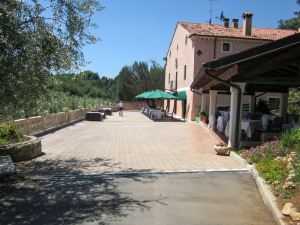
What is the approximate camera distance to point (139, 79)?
68.2 metres

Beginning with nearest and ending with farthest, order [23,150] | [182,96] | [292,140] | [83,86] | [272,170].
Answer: [272,170] < [292,140] < [23,150] < [182,96] < [83,86]

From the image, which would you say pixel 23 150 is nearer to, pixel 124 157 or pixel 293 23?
pixel 124 157

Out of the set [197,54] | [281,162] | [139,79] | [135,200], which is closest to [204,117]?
[197,54]

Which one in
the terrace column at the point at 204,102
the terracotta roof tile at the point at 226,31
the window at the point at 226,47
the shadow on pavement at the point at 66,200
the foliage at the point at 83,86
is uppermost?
the terracotta roof tile at the point at 226,31

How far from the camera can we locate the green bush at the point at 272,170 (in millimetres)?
8282

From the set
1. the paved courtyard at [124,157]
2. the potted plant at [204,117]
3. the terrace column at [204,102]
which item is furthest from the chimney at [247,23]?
the paved courtyard at [124,157]

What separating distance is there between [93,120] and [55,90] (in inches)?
872

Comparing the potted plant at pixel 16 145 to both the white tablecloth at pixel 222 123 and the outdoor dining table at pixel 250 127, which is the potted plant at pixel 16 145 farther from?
the white tablecloth at pixel 222 123

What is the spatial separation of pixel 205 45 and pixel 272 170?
2631 cm

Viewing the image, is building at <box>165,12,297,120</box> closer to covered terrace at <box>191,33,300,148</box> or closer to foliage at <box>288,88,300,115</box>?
foliage at <box>288,88,300,115</box>

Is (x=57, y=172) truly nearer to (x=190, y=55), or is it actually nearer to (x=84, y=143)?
(x=84, y=143)

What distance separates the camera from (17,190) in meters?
8.48

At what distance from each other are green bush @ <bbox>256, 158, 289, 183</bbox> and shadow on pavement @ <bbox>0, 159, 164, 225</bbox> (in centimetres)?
231

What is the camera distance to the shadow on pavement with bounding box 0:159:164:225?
22.1 ft
